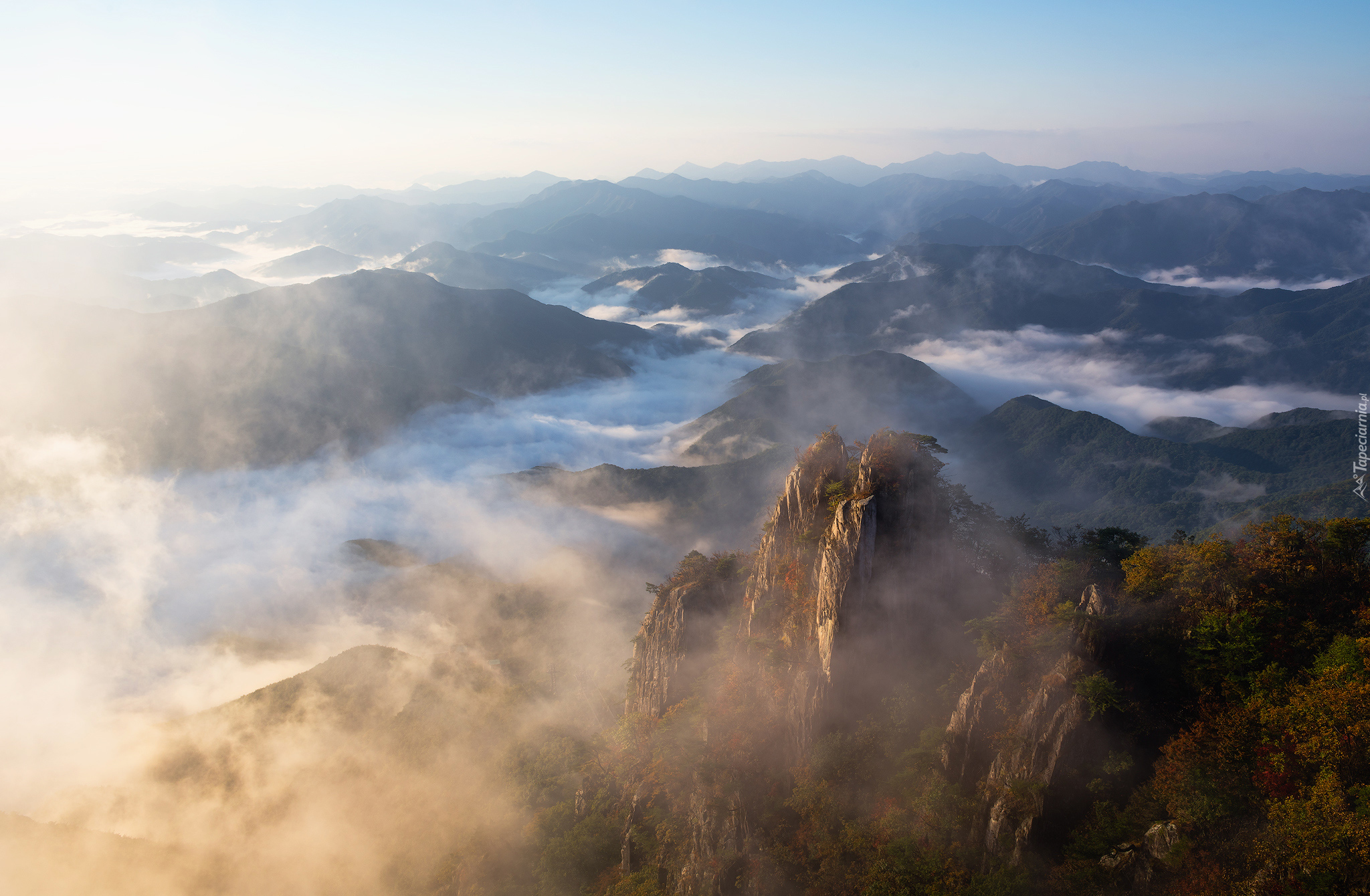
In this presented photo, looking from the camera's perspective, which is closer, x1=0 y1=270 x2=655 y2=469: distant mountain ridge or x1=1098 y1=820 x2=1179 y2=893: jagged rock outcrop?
x1=1098 y1=820 x2=1179 y2=893: jagged rock outcrop

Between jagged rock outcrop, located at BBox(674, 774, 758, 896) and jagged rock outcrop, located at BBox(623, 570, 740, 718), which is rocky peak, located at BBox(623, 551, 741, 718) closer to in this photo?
jagged rock outcrop, located at BBox(623, 570, 740, 718)

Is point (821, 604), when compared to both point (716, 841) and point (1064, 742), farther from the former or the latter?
point (716, 841)

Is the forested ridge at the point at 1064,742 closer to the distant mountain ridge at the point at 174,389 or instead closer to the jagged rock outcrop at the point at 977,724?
the jagged rock outcrop at the point at 977,724

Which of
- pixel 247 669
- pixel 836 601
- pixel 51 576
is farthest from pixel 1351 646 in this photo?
pixel 51 576

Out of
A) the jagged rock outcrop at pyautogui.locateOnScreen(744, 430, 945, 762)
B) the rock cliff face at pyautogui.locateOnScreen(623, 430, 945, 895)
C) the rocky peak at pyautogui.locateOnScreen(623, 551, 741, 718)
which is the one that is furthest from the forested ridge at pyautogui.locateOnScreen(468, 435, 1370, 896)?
the rocky peak at pyautogui.locateOnScreen(623, 551, 741, 718)

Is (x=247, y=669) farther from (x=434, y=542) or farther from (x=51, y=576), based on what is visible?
(x=51, y=576)
